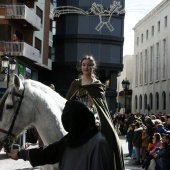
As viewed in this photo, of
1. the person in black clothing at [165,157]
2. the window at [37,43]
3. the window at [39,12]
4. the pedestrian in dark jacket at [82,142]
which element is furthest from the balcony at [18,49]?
the pedestrian in dark jacket at [82,142]

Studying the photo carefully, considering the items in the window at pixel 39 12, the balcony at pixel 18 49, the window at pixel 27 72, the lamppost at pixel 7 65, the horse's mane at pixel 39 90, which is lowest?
the horse's mane at pixel 39 90

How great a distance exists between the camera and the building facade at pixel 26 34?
30797mm

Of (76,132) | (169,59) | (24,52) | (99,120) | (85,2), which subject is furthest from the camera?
(169,59)

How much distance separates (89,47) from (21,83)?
40.9 metres

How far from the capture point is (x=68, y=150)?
9.65 feet

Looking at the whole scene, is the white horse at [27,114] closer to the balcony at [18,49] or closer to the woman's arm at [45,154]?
the woman's arm at [45,154]

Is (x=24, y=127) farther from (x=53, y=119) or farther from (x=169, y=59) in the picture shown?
(x=169, y=59)

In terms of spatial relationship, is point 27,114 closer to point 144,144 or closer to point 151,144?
point 151,144

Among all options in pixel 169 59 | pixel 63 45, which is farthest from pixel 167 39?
pixel 63 45

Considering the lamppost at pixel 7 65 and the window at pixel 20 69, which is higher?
the window at pixel 20 69

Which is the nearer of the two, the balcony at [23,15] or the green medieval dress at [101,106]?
the green medieval dress at [101,106]

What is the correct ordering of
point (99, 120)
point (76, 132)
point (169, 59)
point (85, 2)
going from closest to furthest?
point (76, 132), point (99, 120), point (85, 2), point (169, 59)

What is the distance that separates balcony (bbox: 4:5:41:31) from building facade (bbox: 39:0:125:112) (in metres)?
10.9

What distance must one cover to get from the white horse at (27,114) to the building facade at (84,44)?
40326mm
